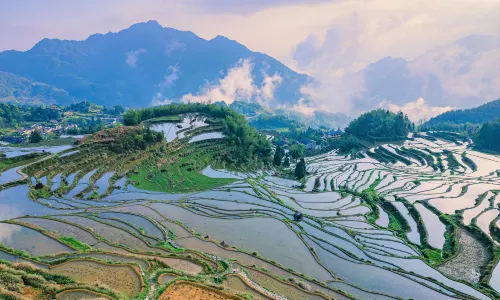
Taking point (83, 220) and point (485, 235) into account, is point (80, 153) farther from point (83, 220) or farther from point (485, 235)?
point (485, 235)

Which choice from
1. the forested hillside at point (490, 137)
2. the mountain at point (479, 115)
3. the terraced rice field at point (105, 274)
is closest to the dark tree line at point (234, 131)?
the terraced rice field at point (105, 274)

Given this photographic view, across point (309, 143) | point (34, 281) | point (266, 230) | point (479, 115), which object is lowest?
A: point (266, 230)

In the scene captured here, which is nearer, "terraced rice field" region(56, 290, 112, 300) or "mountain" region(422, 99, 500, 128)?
"terraced rice field" region(56, 290, 112, 300)

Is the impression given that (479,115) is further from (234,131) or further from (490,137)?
(234,131)

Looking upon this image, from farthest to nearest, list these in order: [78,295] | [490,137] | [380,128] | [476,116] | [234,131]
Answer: [476,116], [380,128], [490,137], [234,131], [78,295]

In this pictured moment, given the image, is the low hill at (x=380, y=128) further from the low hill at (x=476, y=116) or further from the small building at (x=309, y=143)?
the low hill at (x=476, y=116)

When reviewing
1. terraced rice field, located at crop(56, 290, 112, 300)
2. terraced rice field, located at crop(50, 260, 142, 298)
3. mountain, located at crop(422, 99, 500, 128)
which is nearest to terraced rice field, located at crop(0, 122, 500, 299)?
terraced rice field, located at crop(50, 260, 142, 298)

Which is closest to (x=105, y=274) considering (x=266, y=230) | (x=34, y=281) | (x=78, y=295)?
(x=78, y=295)

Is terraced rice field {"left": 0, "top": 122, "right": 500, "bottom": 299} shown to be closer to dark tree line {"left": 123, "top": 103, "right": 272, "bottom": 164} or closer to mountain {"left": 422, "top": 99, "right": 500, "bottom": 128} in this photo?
dark tree line {"left": 123, "top": 103, "right": 272, "bottom": 164}

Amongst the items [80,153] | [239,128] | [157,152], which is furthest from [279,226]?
[239,128]
